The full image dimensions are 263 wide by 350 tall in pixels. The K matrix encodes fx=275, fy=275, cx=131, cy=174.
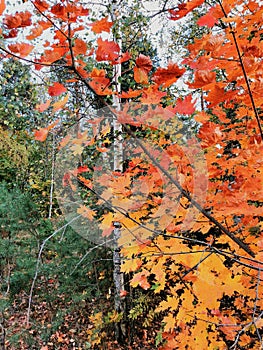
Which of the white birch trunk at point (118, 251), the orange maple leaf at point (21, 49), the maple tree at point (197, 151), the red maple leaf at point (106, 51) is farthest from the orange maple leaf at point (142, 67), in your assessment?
the white birch trunk at point (118, 251)

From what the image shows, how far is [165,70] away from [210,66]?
0.19 meters

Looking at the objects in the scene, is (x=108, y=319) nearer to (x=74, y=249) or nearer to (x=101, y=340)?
(x=101, y=340)

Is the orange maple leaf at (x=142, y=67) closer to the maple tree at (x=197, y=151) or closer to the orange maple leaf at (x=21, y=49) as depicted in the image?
the maple tree at (x=197, y=151)

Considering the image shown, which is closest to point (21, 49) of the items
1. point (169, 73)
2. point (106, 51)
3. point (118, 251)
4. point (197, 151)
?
point (106, 51)

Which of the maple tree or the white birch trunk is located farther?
the white birch trunk

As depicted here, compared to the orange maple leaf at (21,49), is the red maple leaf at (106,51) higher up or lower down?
higher up

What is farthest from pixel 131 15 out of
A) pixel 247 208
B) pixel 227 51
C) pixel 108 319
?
pixel 108 319

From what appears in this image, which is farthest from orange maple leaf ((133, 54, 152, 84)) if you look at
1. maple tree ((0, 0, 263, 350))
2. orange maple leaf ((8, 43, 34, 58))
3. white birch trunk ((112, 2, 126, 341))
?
white birch trunk ((112, 2, 126, 341))

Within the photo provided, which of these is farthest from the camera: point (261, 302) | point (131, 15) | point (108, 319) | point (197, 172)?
point (108, 319)

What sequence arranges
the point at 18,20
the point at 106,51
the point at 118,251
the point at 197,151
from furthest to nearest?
the point at 118,251
the point at 197,151
the point at 106,51
the point at 18,20

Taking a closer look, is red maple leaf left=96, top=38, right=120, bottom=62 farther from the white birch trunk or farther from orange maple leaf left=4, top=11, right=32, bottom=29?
the white birch trunk

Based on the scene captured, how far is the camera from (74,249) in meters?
3.79

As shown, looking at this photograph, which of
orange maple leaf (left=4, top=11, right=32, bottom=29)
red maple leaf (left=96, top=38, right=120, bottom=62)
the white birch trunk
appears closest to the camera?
orange maple leaf (left=4, top=11, right=32, bottom=29)

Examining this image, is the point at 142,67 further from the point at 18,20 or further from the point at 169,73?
the point at 18,20
